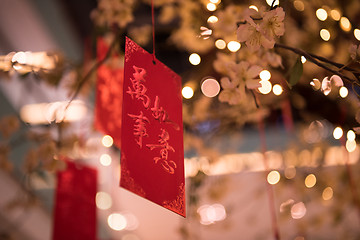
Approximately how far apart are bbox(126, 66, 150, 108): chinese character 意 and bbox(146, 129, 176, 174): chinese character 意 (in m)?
0.09

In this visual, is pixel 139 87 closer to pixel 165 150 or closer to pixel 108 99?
pixel 165 150

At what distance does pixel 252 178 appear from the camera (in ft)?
14.1

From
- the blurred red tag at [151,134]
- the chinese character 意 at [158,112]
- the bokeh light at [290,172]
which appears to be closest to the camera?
the blurred red tag at [151,134]

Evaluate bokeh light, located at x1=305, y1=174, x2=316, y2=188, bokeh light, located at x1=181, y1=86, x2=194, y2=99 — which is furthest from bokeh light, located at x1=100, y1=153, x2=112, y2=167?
bokeh light, located at x1=181, y1=86, x2=194, y2=99

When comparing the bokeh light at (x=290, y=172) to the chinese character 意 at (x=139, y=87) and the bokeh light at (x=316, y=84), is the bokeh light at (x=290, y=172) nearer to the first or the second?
the bokeh light at (x=316, y=84)

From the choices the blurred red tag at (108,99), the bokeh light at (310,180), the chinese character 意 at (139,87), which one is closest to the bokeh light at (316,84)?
the chinese character 意 at (139,87)

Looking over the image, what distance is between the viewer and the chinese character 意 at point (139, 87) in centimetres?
102

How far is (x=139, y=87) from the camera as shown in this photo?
104 centimetres

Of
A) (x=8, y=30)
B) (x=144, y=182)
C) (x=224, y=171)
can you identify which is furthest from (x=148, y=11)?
(x=144, y=182)

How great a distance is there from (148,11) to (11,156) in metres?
1.99

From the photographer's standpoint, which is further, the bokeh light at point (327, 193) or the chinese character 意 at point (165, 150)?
the bokeh light at point (327, 193)

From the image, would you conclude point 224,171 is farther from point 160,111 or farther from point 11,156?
point 160,111

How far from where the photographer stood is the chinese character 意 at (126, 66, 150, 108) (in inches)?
40.2

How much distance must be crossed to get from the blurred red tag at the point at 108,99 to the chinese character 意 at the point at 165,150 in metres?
0.45
